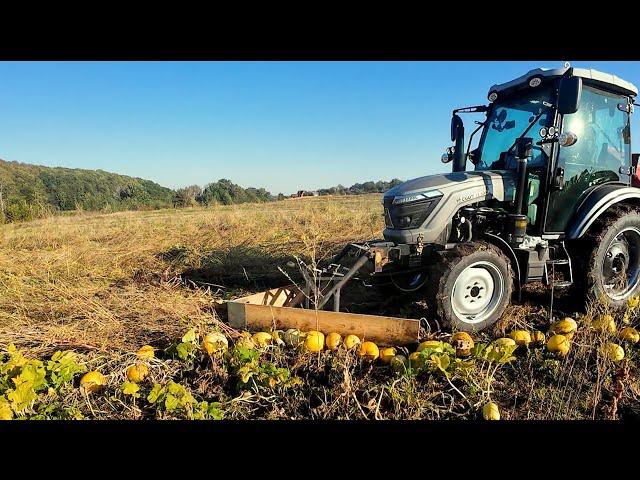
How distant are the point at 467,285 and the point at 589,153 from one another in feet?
7.84

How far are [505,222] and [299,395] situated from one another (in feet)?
9.67

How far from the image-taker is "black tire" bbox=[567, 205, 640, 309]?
4.38 meters

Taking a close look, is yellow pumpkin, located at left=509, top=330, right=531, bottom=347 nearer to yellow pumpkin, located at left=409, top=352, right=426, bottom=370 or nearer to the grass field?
the grass field

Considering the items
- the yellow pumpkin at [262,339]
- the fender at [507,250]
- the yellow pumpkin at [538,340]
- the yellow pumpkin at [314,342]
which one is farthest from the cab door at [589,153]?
the yellow pumpkin at [262,339]

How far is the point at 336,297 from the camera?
3.90m

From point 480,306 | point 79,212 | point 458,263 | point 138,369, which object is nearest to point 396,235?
point 458,263

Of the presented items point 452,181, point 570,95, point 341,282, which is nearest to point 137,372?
point 341,282

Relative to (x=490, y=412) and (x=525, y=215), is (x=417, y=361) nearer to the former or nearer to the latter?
(x=490, y=412)

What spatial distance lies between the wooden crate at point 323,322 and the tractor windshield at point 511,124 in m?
2.59

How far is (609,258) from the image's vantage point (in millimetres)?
4680

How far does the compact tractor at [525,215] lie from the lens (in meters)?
3.94

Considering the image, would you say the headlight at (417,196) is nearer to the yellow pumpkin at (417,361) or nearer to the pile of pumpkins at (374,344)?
the pile of pumpkins at (374,344)

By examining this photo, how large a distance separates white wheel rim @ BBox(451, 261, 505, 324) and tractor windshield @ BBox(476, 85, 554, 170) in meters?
1.49
